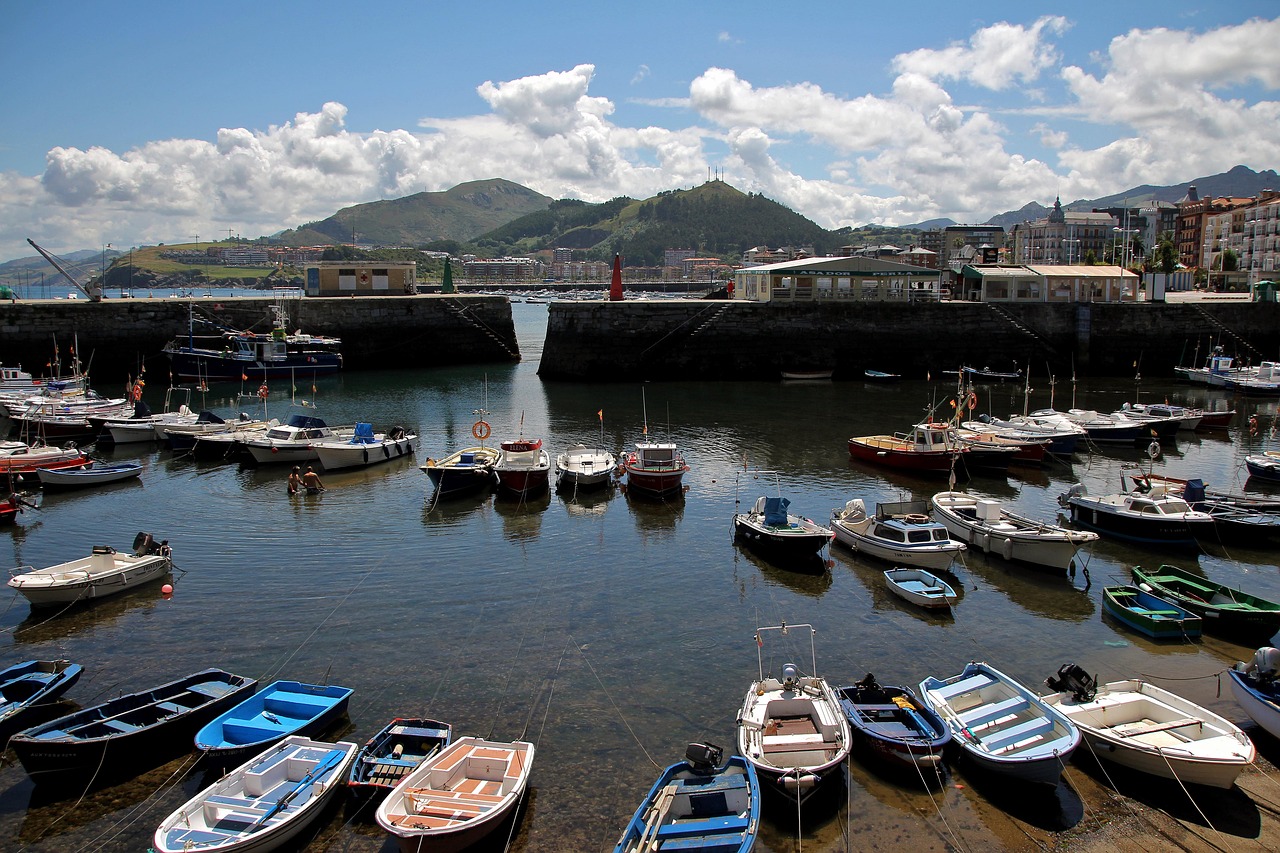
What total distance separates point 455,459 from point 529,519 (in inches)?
219

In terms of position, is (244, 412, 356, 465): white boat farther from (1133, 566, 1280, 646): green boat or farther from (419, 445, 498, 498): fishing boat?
(1133, 566, 1280, 646): green boat

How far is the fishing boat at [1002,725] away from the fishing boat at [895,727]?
0.31m

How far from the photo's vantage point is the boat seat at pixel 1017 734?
522 inches

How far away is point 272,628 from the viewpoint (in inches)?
749

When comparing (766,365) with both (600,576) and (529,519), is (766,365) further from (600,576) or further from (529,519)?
(600,576)

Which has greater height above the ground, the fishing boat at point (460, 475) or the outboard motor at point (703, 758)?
the fishing boat at point (460, 475)

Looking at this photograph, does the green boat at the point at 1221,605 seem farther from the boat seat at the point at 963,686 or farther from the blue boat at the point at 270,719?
the blue boat at the point at 270,719

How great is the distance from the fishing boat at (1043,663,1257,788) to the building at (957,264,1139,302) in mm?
59197

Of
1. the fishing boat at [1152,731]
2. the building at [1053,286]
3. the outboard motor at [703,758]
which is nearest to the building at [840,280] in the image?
the building at [1053,286]

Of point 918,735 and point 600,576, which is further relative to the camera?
point 600,576

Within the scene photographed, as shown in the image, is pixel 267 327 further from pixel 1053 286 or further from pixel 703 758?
pixel 703 758

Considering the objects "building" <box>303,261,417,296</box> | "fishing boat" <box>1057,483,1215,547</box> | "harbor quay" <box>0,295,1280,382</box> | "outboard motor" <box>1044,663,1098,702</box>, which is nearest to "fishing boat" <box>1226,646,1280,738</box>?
"outboard motor" <box>1044,663,1098,702</box>

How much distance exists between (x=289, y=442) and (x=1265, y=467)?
3735 centimetres

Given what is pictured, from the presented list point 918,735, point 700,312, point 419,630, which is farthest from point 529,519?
point 700,312
